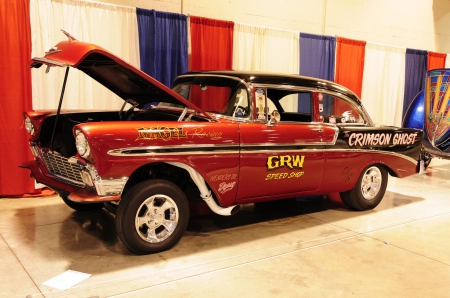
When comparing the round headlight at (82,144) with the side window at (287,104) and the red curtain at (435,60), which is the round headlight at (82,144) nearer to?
the side window at (287,104)

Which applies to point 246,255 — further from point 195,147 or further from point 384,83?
point 384,83

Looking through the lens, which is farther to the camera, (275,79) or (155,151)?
(275,79)

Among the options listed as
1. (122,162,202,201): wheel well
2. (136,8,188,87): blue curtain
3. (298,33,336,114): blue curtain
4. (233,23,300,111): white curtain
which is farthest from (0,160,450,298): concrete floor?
(298,33,336,114): blue curtain

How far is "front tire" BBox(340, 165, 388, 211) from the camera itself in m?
5.53

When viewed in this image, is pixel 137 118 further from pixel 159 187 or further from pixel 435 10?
pixel 435 10

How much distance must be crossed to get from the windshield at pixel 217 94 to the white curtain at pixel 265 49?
2.72 m

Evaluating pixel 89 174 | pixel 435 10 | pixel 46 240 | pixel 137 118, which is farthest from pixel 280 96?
pixel 435 10

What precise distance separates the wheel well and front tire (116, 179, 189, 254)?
0.67ft

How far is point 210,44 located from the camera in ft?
23.3

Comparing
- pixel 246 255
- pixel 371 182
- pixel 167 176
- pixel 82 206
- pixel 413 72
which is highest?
pixel 413 72

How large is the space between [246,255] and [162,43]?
3.88m

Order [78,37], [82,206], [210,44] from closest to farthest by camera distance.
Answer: [82,206]
[78,37]
[210,44]

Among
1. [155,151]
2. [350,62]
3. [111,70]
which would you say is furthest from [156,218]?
[350,62]

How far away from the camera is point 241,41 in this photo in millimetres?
7539
